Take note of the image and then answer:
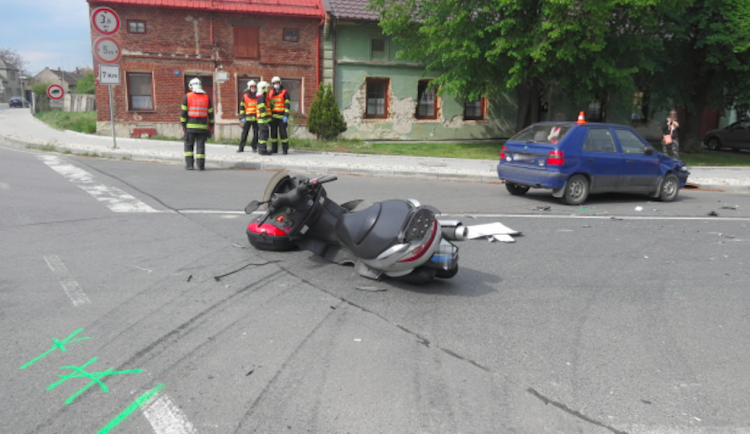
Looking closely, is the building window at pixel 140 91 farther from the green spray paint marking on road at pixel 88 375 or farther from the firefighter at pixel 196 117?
the green spray paint marking on road at pixel 88 375

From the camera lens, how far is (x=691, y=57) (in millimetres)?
22344

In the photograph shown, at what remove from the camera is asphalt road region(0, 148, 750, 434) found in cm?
312

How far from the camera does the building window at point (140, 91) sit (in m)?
22.9

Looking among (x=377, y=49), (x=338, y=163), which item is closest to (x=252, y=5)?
(x=377, y=49)

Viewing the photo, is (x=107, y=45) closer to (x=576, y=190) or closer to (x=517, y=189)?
(x=517, y=189)

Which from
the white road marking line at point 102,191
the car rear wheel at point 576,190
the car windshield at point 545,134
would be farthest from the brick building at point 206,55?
the car rear wheel at point 576,190

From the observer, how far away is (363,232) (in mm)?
5043

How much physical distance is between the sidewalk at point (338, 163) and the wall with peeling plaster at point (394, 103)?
25.1 feet

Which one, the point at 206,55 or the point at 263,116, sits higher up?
the point at 206,55

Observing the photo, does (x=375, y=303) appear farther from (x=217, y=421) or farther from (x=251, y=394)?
(x=217, y=421)

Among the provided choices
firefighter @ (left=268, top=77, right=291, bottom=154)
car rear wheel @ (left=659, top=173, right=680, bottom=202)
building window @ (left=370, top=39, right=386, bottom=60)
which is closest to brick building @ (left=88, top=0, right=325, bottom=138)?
building window @ (left=370, top=39, right=386, bottom=60)

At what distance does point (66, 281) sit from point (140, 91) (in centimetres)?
1982

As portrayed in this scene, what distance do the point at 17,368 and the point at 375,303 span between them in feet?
8.21

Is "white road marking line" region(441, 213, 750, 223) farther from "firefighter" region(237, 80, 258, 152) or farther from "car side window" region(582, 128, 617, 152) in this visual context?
"firefighter" region(237, 80, 258, 152)
